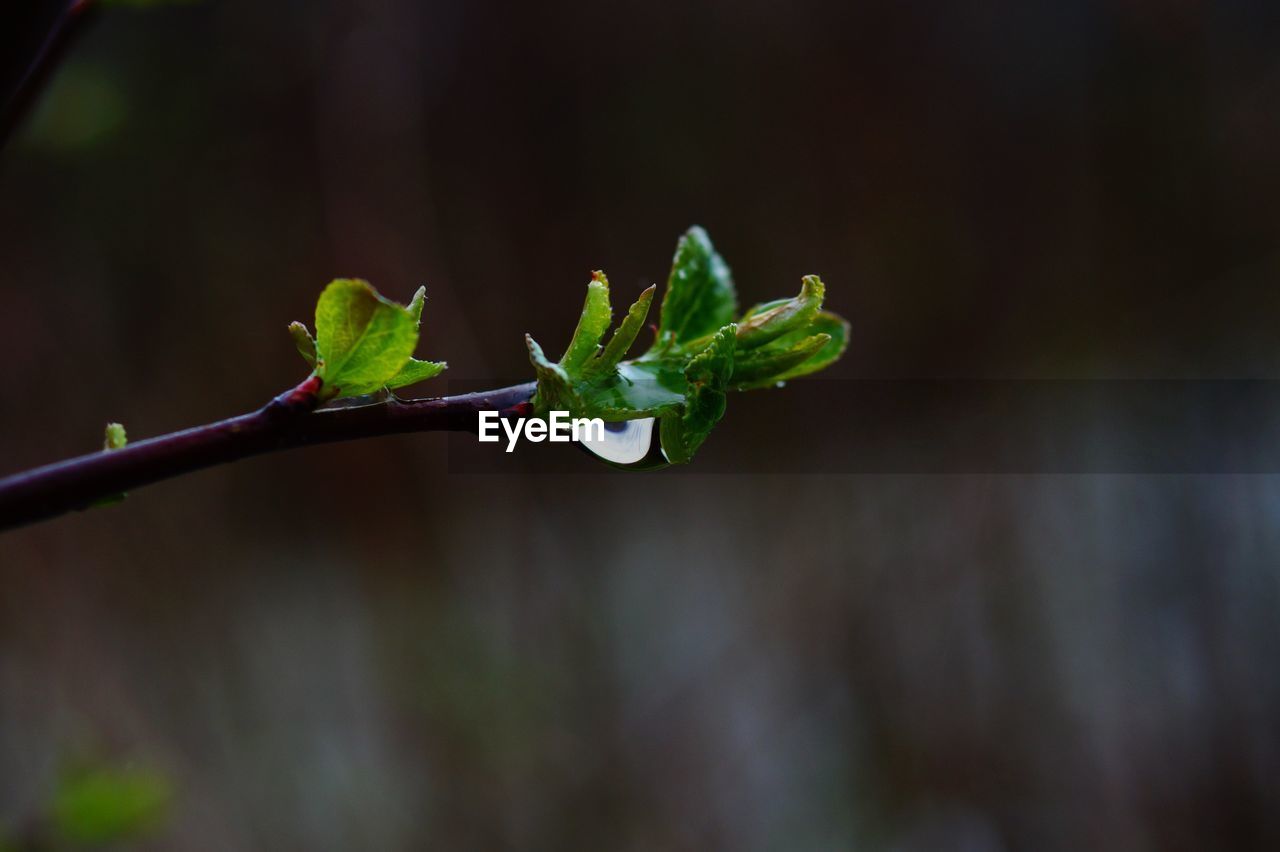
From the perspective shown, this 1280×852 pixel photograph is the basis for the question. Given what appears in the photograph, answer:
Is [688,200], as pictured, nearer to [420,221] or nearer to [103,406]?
[420,221]

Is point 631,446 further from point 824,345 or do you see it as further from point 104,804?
point 104,804

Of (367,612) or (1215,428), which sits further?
(367,612)

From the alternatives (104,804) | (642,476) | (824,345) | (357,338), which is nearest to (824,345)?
(824,345)

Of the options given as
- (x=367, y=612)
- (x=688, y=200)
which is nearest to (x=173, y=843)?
(x=367, y=612)

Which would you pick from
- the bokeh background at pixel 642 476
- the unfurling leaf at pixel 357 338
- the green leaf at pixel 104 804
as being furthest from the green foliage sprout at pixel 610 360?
the bokeh background at pixel 642 476

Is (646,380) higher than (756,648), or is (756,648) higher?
(646,380)

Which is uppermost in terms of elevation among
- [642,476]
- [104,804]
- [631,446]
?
[631,446]
